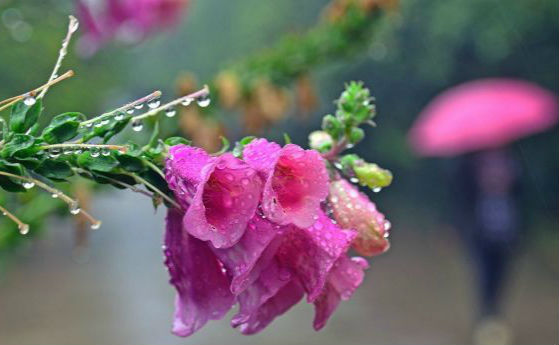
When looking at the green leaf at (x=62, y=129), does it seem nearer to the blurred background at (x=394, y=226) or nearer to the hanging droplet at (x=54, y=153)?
the hanging droplet at (x=54, y=153)

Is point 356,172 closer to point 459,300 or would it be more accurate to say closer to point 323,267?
point 323,267

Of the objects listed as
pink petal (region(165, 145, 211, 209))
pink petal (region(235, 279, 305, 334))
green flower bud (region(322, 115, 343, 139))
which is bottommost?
pink petal (region(235, 279, 305, 334))

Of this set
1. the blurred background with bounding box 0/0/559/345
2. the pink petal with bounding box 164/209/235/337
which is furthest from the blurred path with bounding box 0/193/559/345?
the pink petal with bounding box 164/209/235/337

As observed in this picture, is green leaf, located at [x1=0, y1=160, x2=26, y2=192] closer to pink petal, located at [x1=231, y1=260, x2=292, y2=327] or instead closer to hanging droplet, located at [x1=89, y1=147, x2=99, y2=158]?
hanging droplet, located at [x1=89, y1=147, x2=99, y2=158]

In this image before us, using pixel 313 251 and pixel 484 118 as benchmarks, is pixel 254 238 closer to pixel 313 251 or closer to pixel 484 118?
pixel 313 251

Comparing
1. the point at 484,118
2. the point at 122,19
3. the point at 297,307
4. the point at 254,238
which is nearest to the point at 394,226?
the point at 297,307

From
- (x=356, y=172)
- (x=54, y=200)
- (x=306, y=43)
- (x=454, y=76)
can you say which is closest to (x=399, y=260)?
(x=454, y=76)

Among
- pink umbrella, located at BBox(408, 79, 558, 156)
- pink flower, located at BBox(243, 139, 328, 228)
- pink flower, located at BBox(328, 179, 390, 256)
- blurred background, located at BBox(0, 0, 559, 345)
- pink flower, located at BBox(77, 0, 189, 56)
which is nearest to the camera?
pink flower, located at BBox(243, 139, 328, 228)
